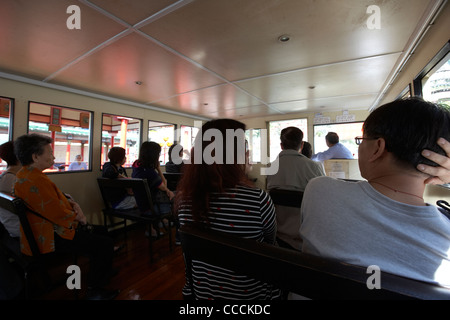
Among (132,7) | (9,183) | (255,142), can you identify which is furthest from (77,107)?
(255,142)

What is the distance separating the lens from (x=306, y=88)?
2709mm

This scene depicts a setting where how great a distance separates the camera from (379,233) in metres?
0.52

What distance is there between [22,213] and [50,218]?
172 millimetres

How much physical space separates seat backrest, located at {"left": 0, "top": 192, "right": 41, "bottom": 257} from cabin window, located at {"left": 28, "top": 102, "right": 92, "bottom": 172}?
135 centimetres

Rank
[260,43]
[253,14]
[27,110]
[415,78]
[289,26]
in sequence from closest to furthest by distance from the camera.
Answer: [253,14] → [289,26] → [260,43] → [415,78] → [27,110]

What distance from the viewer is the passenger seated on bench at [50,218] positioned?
142 centimetres

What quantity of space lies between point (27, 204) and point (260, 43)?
2.18 m

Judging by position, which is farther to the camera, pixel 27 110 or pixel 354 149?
pixel 354 149

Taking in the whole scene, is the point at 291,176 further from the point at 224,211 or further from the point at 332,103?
the point at 332,103

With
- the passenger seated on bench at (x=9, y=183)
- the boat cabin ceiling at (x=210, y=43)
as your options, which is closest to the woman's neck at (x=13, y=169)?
the passenger seated on bench at (x=9, y=183)

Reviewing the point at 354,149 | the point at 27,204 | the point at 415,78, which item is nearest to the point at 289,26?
the point at 415,78
